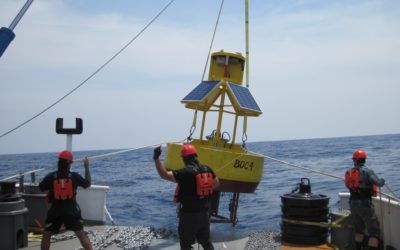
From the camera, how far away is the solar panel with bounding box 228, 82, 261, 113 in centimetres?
1077

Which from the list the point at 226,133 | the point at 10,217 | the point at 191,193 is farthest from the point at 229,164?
the point at 10,217

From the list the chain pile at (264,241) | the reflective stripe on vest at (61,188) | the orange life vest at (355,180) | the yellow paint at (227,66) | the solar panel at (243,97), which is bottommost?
the chain pile at (264,241)

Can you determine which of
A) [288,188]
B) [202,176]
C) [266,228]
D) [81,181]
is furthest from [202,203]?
[288,188]

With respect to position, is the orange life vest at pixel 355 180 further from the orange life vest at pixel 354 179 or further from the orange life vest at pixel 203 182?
the orange life vest at pixel 203 182

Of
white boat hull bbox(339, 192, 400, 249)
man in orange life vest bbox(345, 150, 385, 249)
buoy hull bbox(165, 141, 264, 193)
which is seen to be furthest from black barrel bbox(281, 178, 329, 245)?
buoy hull bbox(165, 141, 264, 193)

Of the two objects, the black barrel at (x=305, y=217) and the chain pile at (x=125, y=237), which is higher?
the black barrel at (x=305, y=217)

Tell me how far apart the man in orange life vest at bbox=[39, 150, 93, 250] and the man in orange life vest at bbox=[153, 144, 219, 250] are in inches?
61.6

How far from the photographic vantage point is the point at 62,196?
725cm

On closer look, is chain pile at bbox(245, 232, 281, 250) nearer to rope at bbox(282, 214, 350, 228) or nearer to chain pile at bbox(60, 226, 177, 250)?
rope at bbox(282, 214, 350, 228)

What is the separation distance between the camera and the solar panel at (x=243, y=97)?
1077cm

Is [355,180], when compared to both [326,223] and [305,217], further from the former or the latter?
[305,217]

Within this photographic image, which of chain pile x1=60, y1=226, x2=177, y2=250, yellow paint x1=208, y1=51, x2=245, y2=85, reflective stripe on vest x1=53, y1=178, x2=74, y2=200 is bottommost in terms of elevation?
chain pile x1=60, y1=226, x2=177, y2=250

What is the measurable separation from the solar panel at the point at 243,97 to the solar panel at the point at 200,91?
0.44 m

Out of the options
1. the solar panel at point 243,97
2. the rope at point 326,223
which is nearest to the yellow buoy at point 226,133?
the solar panel at point 243,97
